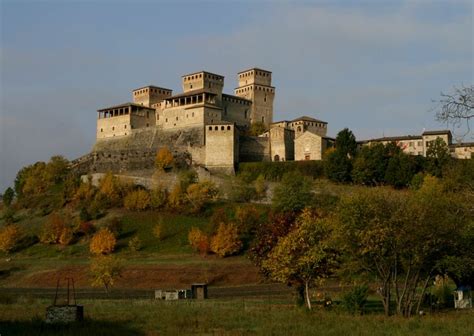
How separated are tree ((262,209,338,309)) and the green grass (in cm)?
190

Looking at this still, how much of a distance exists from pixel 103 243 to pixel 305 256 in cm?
3801

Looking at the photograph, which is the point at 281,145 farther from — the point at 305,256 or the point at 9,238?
the point at 305,256

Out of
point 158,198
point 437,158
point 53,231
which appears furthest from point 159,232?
point 437,158

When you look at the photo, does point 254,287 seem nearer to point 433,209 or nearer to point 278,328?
point 433,209

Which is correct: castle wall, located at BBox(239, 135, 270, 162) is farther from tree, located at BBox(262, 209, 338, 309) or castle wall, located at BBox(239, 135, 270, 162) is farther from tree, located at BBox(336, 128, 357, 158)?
tree, located at BBox(262, 209, 338, 309)

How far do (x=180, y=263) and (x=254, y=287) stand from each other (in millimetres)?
11450

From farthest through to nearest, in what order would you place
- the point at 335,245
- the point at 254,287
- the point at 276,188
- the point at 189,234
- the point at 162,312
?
the point at 276,188 → the point at 189,234 → the point at 254,287 → the point at 335,245 → the point at 162,312

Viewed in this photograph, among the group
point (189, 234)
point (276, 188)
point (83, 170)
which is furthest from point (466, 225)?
point (83, 170)

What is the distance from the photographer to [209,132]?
278 ft

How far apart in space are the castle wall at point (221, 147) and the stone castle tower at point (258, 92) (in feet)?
56.7

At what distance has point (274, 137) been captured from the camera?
291 ft

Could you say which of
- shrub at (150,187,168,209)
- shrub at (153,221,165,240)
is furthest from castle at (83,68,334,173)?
shrub at (153,221,165,240)

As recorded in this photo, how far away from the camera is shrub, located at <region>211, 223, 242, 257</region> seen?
203ft

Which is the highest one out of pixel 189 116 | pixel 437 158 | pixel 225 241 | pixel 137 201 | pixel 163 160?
pixel 189 116
